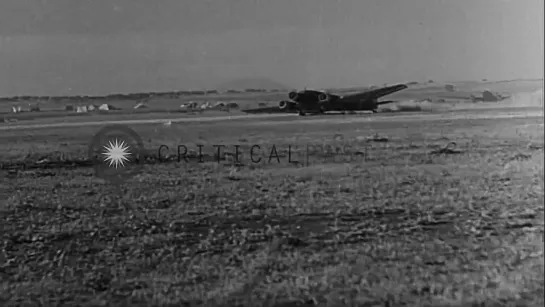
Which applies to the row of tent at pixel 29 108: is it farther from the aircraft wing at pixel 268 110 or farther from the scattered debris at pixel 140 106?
the aircraft wing at pixel 268 110

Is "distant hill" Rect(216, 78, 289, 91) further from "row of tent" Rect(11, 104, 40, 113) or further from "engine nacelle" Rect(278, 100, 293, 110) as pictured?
"row of tent" Rect(11, 104, 40, 113)

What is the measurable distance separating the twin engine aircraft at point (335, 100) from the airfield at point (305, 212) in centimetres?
5

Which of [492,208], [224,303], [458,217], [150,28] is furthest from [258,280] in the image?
[150,28]

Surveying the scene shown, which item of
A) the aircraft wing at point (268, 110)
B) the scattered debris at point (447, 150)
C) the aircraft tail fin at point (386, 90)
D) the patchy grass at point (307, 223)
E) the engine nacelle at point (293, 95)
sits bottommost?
the patchy grass at point (307, 223)

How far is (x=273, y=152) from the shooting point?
2.45m

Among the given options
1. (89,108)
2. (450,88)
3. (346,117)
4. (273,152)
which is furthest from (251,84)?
(450,88)

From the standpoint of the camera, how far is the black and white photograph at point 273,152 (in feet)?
7.86

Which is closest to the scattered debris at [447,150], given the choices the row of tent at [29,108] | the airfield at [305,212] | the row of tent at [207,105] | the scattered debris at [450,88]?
the airfield at [305,212]

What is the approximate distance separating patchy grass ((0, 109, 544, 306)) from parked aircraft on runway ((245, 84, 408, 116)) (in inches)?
3.2

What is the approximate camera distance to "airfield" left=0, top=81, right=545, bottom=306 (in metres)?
2.38

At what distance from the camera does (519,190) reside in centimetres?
241

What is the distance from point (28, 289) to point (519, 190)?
225 cm

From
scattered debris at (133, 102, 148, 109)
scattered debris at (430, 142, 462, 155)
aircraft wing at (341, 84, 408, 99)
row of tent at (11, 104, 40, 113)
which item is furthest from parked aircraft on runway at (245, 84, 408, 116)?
row of tent at (11, 104, 40, 113)

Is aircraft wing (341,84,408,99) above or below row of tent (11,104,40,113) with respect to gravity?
above
